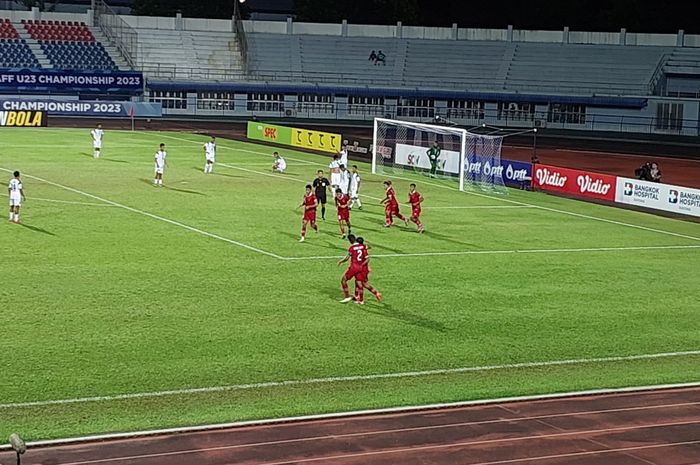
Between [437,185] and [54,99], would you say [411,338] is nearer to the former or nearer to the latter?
[437,185]

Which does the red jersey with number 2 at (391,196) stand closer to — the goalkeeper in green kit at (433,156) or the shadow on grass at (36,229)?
the shadow on grass at (36,229)

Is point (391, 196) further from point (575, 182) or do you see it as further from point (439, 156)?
point (439, 156)

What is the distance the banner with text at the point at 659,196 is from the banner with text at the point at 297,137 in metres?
20.3

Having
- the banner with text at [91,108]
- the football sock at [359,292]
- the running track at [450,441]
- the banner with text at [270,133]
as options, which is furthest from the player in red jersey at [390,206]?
the banner with text at [91,108]

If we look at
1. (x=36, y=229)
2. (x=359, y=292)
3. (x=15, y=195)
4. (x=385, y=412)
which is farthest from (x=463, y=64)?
(x=385, y=412)

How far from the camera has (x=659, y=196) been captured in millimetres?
44281

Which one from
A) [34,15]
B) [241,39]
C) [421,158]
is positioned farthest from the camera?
[241,39]

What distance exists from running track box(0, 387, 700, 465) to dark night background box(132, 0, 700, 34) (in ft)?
270

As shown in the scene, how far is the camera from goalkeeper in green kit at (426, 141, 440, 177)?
5278 cm

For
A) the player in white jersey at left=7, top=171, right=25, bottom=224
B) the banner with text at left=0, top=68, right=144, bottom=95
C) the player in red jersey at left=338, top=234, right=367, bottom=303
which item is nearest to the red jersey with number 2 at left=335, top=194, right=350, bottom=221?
the player in red jersey at left=338, top=234, right=367, bottom=303

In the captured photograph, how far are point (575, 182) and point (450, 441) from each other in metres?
34.1

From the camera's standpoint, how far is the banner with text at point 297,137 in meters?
62.4

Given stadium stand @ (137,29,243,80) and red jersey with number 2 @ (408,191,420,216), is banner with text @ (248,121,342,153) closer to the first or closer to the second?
stadium stand @ (137,29,243,80)

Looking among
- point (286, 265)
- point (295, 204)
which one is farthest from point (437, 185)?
point (286, 265)
